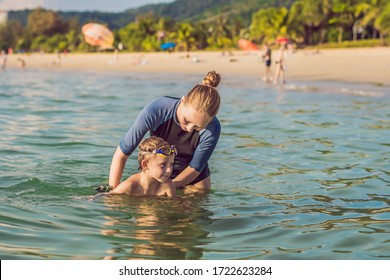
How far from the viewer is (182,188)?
6.56 metres

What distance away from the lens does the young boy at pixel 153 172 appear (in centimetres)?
565

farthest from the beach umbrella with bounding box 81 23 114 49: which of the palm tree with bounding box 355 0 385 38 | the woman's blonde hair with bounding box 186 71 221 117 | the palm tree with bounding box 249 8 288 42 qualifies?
the palm tree with bounding box 249 8 288 42

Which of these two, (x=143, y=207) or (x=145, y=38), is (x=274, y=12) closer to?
(x=145, y=38)

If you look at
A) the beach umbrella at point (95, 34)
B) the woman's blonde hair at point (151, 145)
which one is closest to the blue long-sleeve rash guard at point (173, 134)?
the woman's blonde hair at point (151, 145)

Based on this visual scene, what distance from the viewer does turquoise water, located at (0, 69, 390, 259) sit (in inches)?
184

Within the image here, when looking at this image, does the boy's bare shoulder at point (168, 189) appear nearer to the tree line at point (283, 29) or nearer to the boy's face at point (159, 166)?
the boy's face at point (159, 166)

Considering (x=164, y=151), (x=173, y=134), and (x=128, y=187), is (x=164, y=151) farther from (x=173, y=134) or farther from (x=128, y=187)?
(x=128, y=187)

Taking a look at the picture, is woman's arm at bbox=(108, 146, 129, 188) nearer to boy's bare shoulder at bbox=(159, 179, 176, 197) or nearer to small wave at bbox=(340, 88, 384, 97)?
boy's bare shoulder at bbox=(159, 179, 176, 197)

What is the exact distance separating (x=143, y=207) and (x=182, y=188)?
811mm

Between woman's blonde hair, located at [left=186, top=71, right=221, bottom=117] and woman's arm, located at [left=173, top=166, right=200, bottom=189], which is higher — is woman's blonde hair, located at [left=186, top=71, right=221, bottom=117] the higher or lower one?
the higher one

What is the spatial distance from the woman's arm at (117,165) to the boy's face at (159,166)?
32 cm

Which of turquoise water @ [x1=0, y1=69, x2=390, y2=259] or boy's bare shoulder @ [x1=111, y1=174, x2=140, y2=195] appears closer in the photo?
turquoise water @ [x1=0, y1=69, x2=390, y2=259]

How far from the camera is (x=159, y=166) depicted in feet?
18.8

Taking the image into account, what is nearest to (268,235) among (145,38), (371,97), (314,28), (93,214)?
(93,214)
